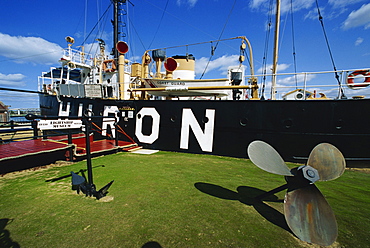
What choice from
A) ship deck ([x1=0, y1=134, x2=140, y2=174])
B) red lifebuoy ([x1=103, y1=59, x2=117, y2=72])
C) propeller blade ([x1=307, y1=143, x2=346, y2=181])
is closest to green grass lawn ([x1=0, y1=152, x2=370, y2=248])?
ship deck ([x1=0, y1=134, x2=140, y2=174])

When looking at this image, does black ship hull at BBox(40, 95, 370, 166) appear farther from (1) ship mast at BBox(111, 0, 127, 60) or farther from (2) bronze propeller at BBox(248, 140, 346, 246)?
(1) ship mast at BBox(111, 0, 127, 60)

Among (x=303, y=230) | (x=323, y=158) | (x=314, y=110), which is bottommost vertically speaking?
(x=303, y=230)

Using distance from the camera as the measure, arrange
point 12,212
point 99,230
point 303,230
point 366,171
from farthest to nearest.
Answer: point 366,171, point 12,212, point 99,230, point 303,230

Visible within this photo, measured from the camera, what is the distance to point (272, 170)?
8.73 feet

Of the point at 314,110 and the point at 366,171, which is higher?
the point at 314,110

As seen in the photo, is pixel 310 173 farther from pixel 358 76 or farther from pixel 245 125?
pixel 358 76

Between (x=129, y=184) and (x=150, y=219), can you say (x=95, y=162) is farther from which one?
(x=150, y=219)

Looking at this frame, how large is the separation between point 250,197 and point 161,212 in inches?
69.7

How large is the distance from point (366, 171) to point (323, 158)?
482cm

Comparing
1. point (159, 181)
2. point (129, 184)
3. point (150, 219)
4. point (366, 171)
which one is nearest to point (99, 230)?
point (150, 219)

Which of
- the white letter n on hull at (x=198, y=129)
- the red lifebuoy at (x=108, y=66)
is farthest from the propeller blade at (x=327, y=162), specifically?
the red lifebuoy at (x=108, y=66)

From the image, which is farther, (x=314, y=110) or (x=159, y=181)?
(x=314, y=110)

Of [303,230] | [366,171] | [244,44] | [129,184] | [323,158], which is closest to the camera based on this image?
[303,230]

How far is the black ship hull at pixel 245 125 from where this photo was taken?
592 centimetres
